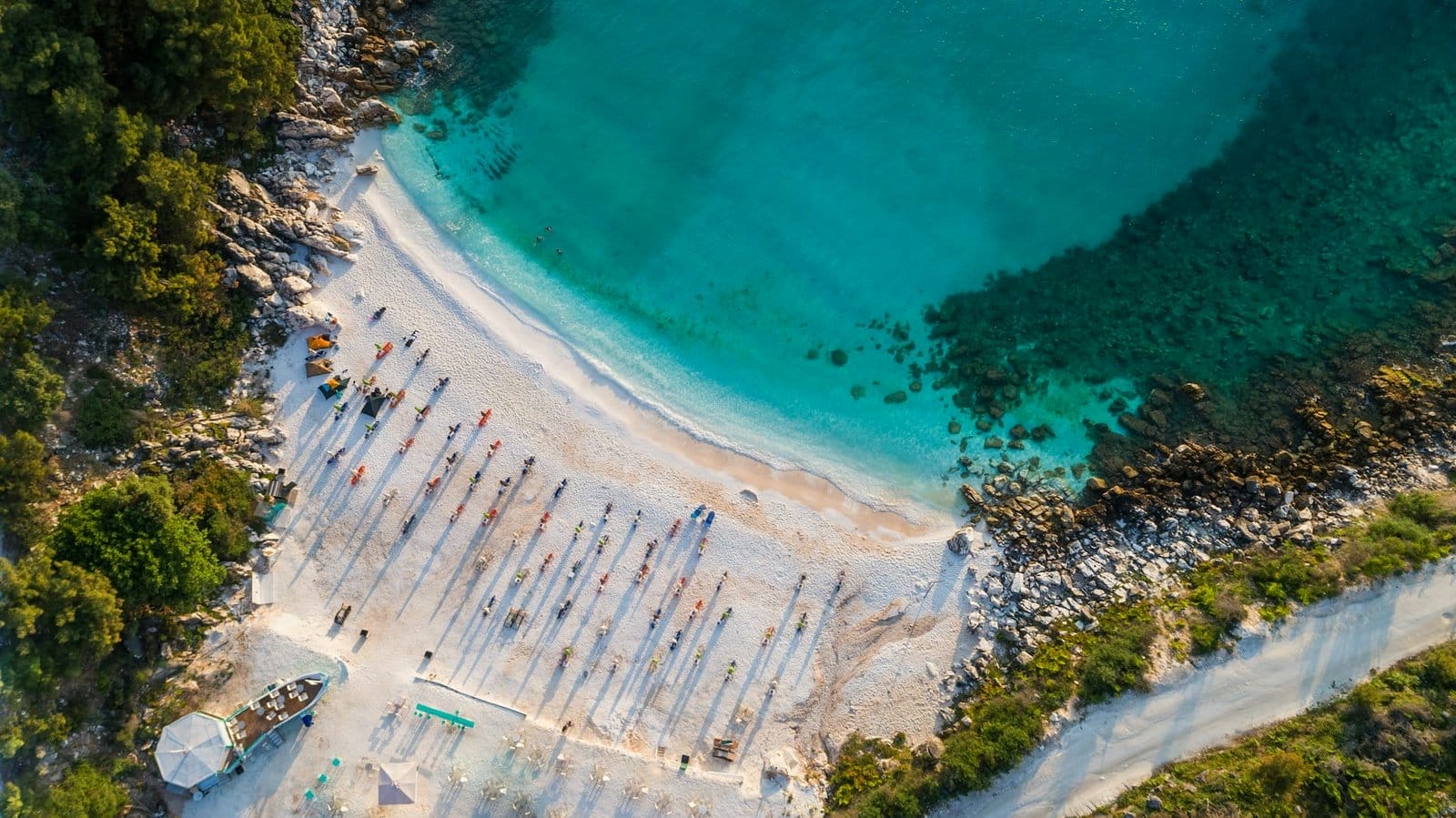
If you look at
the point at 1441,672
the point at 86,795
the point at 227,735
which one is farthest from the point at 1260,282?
the point at 86,795

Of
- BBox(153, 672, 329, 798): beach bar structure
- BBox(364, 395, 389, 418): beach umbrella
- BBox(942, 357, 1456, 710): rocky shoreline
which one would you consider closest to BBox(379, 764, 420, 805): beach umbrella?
BBox(153, 672, 329, 798): beach bar structure

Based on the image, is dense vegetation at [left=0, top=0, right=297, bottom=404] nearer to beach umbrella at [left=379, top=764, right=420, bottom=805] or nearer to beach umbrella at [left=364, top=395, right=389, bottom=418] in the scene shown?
beach umbrella at [left=364, top=395, right=389, bottom=418]

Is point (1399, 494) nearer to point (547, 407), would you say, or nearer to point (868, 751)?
point (868, 751)

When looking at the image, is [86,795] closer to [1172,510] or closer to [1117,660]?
[1117,660]

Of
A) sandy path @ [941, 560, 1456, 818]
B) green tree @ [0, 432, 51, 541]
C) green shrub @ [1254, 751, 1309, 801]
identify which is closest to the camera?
green tree @ [0, 432, 51, 541]

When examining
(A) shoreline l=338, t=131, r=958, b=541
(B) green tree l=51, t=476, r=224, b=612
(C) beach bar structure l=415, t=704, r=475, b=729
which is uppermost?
(A) shoreline l=338, t=131, r=958, b=541

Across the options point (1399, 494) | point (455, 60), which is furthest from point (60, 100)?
point (1399, 494)
